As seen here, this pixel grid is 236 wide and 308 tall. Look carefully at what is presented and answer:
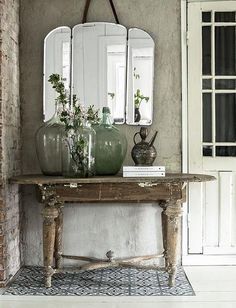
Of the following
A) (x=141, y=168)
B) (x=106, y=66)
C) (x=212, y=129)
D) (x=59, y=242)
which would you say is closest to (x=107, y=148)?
(x=141, y=168)

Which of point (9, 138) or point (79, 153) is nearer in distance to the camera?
point (79, 153)

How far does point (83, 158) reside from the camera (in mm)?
3422

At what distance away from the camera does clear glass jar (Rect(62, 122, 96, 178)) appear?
3412 millimetres

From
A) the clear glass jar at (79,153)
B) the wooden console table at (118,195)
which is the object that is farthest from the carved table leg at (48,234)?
the clear glass jar at (79,153)

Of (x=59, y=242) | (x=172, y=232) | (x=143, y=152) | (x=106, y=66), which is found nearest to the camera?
(x=172, y=232)

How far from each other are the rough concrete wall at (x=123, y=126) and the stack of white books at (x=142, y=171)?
1.88 feet

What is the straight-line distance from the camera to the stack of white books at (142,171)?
11.0ft

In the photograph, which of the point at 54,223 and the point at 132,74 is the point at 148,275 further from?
the point at 132,74

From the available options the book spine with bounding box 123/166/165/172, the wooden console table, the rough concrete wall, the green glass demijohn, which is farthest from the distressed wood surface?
the rough concrete wall

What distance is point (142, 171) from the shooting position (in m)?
3.35

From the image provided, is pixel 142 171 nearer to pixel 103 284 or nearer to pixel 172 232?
pixel 172 232

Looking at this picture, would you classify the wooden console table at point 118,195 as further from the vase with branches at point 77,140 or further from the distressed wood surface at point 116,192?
the vase with branches at point 77,140

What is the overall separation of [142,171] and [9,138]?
116 cm

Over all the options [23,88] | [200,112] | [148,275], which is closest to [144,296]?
[148,275]
